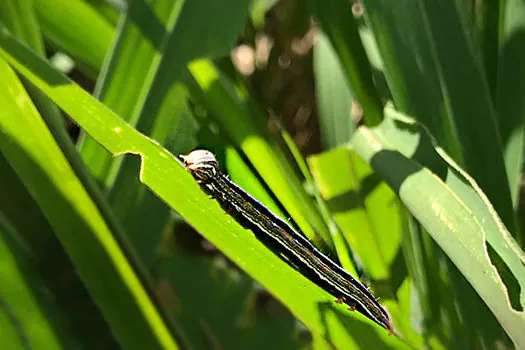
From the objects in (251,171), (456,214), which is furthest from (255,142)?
(456,214)

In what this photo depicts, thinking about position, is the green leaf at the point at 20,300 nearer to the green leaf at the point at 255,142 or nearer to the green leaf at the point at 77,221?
the green leaf at the point at 77,221

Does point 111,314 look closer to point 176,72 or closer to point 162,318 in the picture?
point 162,318

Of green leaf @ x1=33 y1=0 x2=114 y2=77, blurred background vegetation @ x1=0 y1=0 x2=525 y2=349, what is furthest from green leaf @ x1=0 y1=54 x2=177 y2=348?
green leaf @ x1=33 y1=0 x2=114 y2=77

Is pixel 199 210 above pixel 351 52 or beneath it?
beneath

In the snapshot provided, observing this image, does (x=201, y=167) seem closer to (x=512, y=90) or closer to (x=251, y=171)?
(x=251, y=171)

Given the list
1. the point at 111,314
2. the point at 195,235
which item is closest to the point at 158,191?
the point at 111,314

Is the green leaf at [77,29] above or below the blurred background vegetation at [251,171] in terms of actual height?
above

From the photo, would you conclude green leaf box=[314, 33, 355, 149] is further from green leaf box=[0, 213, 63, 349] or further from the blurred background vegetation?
green leaf box=[0, 213, 63, 349]

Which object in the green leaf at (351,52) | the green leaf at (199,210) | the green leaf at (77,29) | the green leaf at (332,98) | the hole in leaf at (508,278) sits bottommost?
the hole in leaf at (508,278)

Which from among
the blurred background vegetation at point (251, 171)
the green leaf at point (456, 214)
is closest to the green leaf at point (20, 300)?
the blurred background vegetation at point (251, 171)
